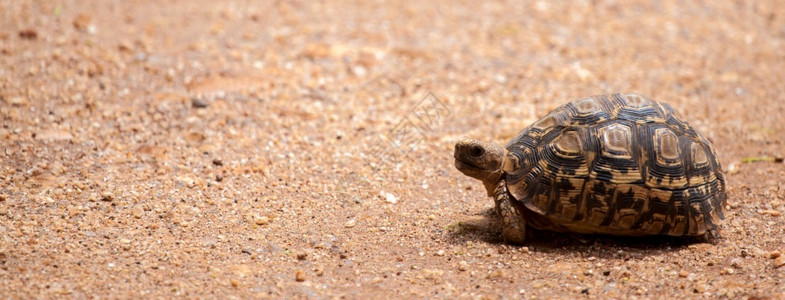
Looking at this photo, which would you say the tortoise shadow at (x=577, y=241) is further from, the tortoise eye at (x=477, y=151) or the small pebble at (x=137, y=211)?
the small pebble at (x=137, y=211)

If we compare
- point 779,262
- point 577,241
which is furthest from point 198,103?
point 779,262

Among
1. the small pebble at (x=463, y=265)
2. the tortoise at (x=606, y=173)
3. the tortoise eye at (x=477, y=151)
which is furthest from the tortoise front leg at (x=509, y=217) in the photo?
the small pebble at (x=463, y=265)

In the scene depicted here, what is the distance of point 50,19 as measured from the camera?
8.12 meters

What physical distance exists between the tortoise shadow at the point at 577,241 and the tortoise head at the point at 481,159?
0.40 metres

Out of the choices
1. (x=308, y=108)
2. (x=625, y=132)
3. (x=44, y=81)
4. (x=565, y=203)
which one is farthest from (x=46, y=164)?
(x=625, y=132)

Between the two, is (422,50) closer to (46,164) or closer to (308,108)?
(308,108)

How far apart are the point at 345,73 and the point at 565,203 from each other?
3648 mm

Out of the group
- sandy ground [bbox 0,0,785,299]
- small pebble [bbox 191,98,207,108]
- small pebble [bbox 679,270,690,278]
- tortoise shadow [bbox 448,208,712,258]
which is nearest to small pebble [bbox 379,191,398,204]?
sandy ground [bbox 0,0,785,299]

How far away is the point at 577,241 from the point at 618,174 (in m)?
0.58

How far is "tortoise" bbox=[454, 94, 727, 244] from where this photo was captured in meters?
4.48

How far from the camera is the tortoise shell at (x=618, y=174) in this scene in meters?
4.48

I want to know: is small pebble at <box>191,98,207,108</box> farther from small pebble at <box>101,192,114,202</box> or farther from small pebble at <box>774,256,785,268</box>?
small pebble at <box>774,256,785,268</box>

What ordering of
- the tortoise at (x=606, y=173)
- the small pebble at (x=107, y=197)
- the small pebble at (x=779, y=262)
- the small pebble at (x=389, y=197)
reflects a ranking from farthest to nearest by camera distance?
the small pebble at (x=389, y=197)
the small pebble at (x=107, y=197)
the tortoise at (x=606, y=173)
the small pebble at (x=779, y=262)

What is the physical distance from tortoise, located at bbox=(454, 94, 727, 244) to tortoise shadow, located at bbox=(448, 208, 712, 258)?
0.35 ft
